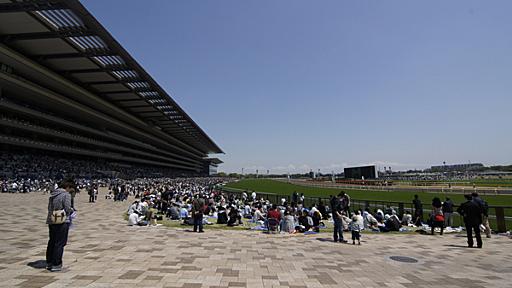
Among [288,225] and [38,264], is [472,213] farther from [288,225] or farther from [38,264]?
[38,264]

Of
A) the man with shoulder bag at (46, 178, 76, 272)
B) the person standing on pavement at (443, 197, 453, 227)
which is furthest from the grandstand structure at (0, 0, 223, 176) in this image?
the person standing on pavement at (443, 197, 453, 227)

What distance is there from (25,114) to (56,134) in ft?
17.4

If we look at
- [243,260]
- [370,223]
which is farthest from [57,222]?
[370,223]

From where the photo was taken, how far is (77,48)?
106ft

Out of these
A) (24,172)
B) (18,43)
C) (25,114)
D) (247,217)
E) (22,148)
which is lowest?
(247,217)

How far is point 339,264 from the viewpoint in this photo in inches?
272

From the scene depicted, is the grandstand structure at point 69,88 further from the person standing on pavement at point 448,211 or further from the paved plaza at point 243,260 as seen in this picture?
the person standing on pavement at point 448,211

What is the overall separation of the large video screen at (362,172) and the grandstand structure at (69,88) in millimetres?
40078

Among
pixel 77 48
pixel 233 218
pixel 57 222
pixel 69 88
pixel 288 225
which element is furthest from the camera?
pixel 69 88

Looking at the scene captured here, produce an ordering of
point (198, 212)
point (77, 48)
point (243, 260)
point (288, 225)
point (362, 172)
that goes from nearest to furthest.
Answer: point (243, 260) < point (198, 212) < point (288, 225) < point (77, 48) < point (362, 172)

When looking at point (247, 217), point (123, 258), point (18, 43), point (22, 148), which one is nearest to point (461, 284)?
point (123, 258)

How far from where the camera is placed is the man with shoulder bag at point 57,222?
5555 mm

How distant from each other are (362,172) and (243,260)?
48.4 m

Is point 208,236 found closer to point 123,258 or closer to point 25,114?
point 123,258
